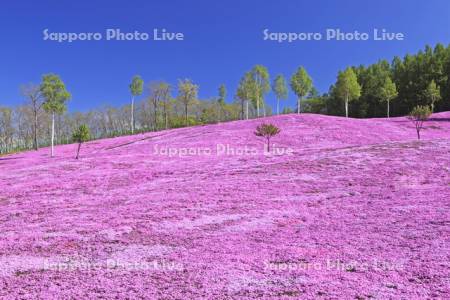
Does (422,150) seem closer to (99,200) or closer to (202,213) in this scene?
(202,213)

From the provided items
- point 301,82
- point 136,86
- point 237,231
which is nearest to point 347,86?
point 301,82

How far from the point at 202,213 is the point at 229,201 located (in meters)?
2.08

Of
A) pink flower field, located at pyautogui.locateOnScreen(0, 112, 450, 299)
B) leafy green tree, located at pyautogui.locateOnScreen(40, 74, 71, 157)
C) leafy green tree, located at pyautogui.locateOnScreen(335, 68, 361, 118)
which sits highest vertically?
leafy green tree, located at pyautogui.locateOnScreen(335, 68, 361, 118)

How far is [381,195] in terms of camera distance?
15617 mm

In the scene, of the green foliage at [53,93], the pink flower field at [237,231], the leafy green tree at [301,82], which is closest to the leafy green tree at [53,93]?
the green foliage at [53,93]

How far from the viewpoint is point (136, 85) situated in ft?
270

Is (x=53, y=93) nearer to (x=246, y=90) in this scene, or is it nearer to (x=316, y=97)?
(x=246, y=90)

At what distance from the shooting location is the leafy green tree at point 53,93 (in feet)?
154

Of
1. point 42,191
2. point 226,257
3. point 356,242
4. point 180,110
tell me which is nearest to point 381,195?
point 356,242

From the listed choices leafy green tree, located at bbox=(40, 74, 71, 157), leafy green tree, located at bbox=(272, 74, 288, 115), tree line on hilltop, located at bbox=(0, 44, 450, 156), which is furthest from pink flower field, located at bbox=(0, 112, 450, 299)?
leafy green tree, located at bbox=(272, 74, 288, 115)

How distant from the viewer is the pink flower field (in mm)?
7488

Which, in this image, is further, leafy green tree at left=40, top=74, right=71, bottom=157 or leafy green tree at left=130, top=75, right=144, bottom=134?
leafy green tree at left=130, top=75, right=144, bottom=134

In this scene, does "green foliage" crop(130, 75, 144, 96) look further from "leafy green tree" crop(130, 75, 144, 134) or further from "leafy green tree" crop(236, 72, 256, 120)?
"leafy green tree" crop(236, 72, 256, 120)

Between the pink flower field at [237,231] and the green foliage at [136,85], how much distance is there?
59611mm
